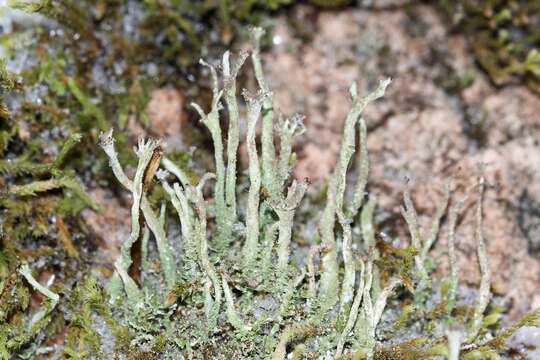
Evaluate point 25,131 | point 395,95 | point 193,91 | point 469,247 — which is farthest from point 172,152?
point 469,247

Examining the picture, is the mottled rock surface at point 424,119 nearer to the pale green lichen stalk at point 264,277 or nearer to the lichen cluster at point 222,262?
the lichen cluster at point 222,262

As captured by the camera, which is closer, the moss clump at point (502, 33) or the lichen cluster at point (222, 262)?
the lichen cluster at point (222, 262)

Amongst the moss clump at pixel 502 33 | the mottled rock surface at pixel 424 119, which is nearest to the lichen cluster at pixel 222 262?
the mottled rock surface at pixel 424 119

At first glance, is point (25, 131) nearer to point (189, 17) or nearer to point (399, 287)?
point (189, 17)

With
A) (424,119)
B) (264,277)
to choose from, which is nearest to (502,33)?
(424,119)

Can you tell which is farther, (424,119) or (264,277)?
(424,119)

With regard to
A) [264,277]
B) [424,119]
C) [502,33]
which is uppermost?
[502,33]

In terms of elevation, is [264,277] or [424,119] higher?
[424,119]

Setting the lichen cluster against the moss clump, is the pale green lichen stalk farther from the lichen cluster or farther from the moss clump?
the moss clump

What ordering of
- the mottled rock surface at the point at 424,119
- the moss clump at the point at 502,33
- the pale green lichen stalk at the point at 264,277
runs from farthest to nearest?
the moss clump at the point at 502,33, the mottled rock surface at the point at 424,119, the pale green lichen stalk at the point at 264,277

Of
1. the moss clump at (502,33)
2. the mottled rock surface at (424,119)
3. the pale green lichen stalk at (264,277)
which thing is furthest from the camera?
the moss clump at (502,33)

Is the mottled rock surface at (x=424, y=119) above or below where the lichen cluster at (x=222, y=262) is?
above

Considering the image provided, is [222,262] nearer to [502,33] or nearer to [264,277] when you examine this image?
[264,277]
